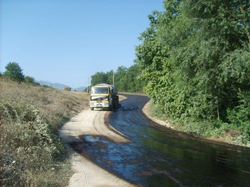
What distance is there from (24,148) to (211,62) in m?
9.75

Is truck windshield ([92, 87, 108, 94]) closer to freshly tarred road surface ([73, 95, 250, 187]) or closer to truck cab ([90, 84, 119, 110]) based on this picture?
truck cab ([90, 84, 119, 110])

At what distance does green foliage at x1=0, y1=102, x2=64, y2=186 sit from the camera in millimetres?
6414

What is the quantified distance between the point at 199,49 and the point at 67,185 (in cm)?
940

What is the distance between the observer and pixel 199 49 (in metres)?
12.5

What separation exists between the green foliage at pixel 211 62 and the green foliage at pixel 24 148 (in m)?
8.33

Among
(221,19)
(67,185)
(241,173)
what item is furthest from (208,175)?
(221,19)

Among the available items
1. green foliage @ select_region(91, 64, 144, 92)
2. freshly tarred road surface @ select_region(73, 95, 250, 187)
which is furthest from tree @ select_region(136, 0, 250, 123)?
green foliage @ select_region(91, 64, 144, 92)

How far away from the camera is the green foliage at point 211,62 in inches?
473

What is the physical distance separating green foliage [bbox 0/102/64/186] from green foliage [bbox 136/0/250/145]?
833cm

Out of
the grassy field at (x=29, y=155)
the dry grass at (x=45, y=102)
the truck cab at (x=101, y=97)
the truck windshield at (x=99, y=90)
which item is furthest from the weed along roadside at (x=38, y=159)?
the truck windshield at (x=99, y=90)

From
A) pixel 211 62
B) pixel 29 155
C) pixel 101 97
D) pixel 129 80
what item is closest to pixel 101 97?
pixel 101 97

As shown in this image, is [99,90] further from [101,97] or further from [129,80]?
[129,80]

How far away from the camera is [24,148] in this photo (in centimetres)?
813

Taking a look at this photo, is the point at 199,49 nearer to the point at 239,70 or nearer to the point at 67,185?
the point at 239,70
